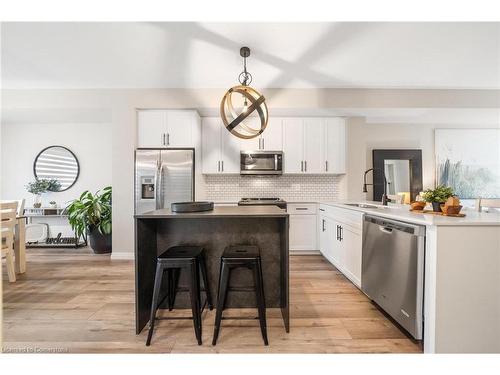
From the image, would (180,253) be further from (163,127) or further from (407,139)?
(407,139)

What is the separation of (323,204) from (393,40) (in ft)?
7.25

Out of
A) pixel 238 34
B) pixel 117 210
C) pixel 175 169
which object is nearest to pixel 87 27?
pixel 238 34

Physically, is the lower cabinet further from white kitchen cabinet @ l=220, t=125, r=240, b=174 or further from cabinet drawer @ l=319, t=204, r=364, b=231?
white kitchen cabinet @ l=220, t=125, r=240, b=174

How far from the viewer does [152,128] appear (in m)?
3.84

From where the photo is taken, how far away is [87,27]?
235 cm

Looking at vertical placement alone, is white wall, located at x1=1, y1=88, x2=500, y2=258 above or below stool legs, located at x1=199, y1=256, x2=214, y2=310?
above

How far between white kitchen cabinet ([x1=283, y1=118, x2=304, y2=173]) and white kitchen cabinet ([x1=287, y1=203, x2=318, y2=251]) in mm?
623

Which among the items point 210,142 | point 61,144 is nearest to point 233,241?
point 210,142

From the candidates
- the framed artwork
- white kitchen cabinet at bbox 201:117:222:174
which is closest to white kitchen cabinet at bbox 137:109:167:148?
white kitchen cabinet at bbox 201:117:222:174

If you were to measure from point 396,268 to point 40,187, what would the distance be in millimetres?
5996

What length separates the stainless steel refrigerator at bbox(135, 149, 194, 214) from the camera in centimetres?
371

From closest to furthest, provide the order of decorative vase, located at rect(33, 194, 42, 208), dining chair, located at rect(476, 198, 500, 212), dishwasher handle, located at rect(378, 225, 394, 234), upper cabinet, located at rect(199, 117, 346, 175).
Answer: dishwasher handle, located at rect(378, 225, 394, 234) → dining chair, located at rect(476, 198, 500, 212) → upper cabinet, located at rect(199, 117, 346, 175) → decorative vase, located at rect(33, 194, 42, 208)

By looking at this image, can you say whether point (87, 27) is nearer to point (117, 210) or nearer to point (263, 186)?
point (117, 210)

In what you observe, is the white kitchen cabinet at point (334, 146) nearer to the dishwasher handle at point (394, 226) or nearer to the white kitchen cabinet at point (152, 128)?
the dishwasher handle at point (394, 226)
